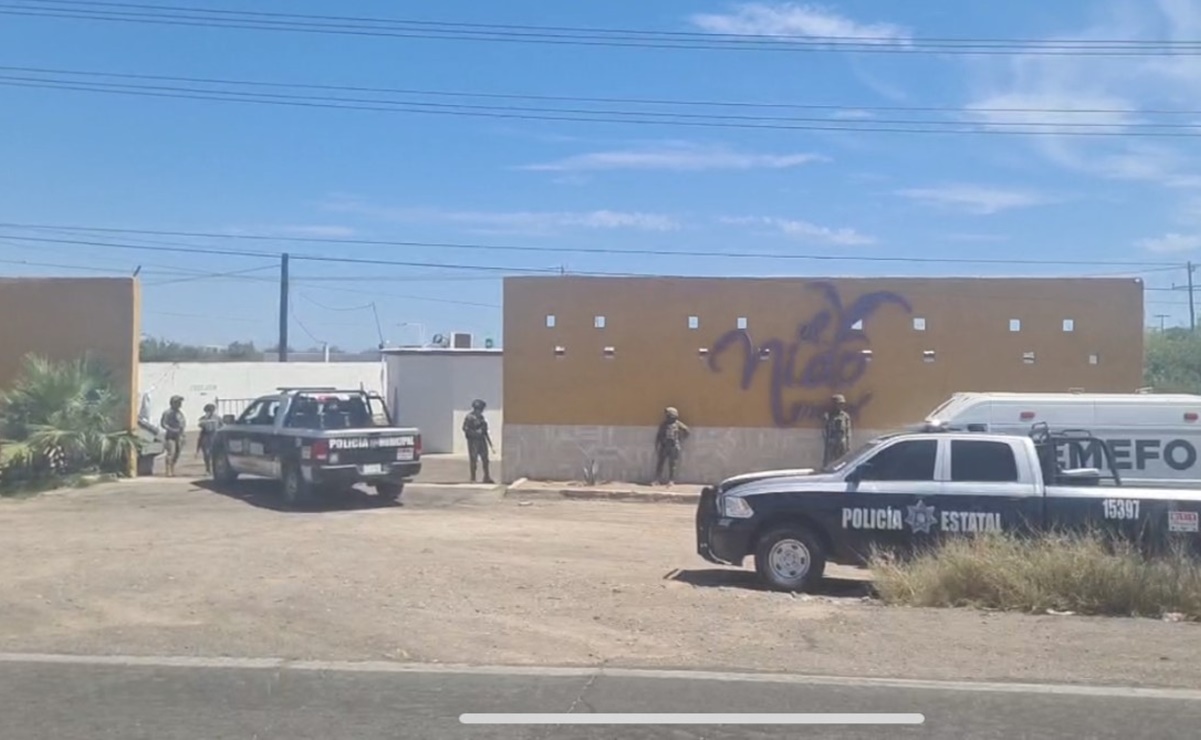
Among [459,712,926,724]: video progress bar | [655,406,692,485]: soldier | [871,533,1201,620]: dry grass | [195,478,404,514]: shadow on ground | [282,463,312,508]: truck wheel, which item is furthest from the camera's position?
[655,406,692,485]: soldier

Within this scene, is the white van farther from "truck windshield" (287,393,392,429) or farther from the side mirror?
"truck windshield" (287,393,392,429)

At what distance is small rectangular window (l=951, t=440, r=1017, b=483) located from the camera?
13.7 meters

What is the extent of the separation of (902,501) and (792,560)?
125 centimetres

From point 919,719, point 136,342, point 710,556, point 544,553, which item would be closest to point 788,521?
point 710,556

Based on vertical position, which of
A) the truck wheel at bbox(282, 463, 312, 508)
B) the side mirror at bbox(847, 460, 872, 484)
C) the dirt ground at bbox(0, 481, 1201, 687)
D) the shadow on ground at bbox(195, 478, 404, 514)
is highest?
the side mirror at bbox(847, 460, 872, 484)

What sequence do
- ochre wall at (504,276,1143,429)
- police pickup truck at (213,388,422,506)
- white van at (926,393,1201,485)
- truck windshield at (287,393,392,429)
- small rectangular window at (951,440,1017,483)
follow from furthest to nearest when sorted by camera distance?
ochre wall at (504,276,1143,429), truck windshield at (287,393,392,429), police pickup truck at (213,388,422,506), white van at (926,393,1201,485), small rectangular window at (951,440,1017,483)

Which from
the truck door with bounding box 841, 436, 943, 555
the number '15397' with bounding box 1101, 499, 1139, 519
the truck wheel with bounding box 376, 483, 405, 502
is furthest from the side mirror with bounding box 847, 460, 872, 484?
the truck wheel with bounding box 376, 483, 405, 502

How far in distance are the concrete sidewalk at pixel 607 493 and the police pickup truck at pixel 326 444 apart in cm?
281

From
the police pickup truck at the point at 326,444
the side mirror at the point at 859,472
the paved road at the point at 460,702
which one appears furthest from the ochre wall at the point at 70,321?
the paved road at the point at 460,702

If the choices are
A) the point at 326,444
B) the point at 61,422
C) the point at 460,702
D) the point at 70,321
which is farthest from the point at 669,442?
the point at 460,702

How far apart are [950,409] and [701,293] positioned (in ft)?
33.8

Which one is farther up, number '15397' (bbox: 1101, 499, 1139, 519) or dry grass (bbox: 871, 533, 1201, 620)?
number '15397' (bbox: 1101, 499, 1139, 519)

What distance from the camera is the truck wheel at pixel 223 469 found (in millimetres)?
24812

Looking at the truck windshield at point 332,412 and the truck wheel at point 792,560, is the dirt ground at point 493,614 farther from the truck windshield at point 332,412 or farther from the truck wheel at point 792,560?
the truck windshield at point 332,412
